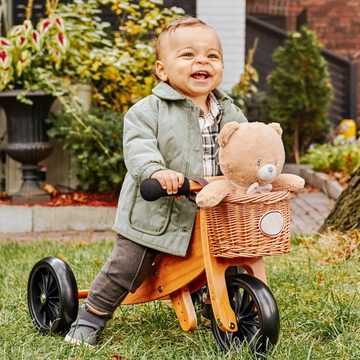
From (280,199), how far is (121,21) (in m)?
5.82

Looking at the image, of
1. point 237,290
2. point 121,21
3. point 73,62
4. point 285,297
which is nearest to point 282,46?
point 121,21

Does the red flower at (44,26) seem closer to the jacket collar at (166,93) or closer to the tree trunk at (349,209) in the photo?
the tree trunk at (349,209)

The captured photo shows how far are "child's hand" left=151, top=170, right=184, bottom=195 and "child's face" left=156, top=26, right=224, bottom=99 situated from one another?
43cm

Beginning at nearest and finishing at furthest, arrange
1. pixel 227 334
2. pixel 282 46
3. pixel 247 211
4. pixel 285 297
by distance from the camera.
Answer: pixel 247 211
pixel 227 334
pixel 285 297
pixel 282 46

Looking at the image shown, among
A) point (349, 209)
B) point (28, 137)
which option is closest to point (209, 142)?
point (349, 209)

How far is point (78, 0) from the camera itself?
8203mm

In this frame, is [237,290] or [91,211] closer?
[237,290]

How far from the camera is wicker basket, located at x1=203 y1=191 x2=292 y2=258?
9.96 feet

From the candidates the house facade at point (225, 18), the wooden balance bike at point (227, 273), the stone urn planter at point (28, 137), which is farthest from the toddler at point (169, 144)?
the house facade at point (225, 18)

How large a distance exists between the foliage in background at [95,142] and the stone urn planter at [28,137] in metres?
0.13

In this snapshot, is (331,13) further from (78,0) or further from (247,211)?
(247,211)

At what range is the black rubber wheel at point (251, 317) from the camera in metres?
3.10

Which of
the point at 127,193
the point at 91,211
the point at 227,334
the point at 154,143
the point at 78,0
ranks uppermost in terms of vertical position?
the point at 78,0

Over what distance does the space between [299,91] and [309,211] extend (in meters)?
2.92
